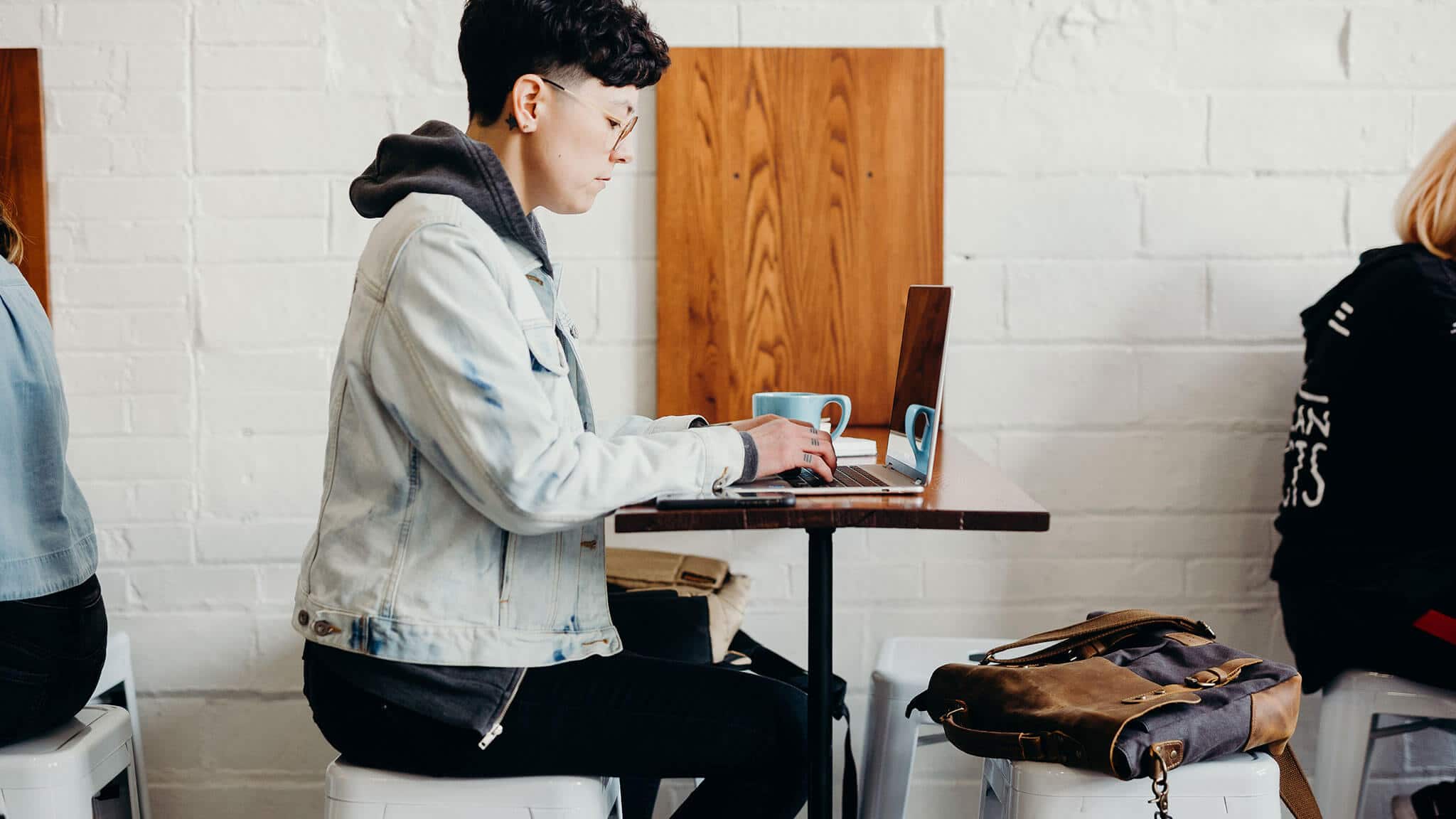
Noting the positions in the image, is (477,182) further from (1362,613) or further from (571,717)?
(1362,613)

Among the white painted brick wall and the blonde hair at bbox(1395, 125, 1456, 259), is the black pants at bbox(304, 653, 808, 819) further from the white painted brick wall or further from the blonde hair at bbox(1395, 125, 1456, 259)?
the blonde hair at bbox(1395, 125, 1456, 259)

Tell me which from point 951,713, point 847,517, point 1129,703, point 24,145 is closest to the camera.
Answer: point 847,517

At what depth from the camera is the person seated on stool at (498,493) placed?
3.29ft

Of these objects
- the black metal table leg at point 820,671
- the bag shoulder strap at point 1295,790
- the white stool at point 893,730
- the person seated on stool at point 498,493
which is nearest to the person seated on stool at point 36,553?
the person seated on stool at point 498,493

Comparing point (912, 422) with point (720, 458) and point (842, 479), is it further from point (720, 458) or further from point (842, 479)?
point (720, 458)

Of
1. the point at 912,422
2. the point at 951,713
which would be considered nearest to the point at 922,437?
the point at 912,422

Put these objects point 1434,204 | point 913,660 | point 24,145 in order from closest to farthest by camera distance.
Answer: point 913,660 → point 1434,204 → point 24,145

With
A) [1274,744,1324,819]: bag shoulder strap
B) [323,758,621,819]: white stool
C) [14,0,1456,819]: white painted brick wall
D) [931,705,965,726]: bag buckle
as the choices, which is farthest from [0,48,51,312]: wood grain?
[1274,744,1324,819]: bag shoulder strap

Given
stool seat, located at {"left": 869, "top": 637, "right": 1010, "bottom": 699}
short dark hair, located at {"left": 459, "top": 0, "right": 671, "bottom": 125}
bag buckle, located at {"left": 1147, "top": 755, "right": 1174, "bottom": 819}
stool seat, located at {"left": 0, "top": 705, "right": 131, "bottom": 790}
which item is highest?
short dark hair, located at {"left": 459, "top": 0, "right": 671, "bottom": 125}

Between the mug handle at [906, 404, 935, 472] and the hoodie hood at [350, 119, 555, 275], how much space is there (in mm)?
433

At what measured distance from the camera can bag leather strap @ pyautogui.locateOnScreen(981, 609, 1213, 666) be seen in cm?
125

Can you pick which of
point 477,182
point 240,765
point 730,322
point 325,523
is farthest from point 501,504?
point 240,765

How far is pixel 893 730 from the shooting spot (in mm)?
1467

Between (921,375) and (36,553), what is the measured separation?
999 millimetres
